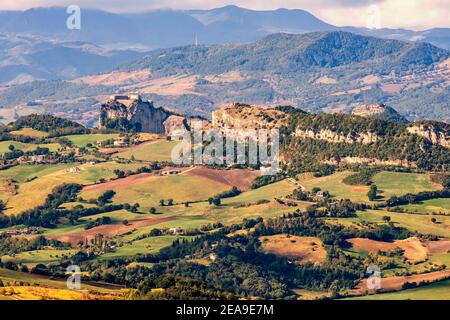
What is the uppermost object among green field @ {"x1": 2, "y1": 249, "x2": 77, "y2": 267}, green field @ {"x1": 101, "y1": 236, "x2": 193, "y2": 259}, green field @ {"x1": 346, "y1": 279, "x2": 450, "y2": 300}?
green field @ {"x1": 346, "y1": 279, "x2": 450, "y2": 300}

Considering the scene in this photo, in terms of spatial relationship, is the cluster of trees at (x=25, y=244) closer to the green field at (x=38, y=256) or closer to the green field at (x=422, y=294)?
the green field at (x=38, y=256)

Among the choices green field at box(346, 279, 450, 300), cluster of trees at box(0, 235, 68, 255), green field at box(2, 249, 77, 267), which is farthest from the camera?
cluster of trees at box(0, 235, 68, 255)

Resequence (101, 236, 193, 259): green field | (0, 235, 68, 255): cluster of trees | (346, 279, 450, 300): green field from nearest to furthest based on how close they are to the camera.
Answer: (346, 279, 450, 300): green field → (101, 236, 193, 259): green field → (0, 235, 68, 255): cluster of trees

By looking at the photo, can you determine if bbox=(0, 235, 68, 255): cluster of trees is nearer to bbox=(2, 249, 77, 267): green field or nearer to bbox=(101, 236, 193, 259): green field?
bbox=(2, 249, 77, 267): green field

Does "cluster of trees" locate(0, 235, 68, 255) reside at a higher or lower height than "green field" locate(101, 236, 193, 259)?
lower

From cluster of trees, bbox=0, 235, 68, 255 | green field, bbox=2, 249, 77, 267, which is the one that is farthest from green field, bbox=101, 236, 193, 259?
cluster of trees, bbox=0, 235, 68, 255
